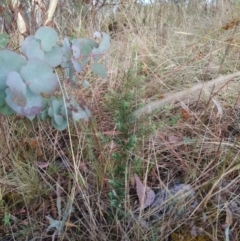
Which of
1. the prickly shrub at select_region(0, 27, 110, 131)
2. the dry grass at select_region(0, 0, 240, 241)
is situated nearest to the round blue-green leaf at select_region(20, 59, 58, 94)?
the prickly shrub at select_region(0, 27, 110, 131)

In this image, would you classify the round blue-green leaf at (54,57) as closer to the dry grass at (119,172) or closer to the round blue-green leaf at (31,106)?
the round blue-green leaf at (31,106)

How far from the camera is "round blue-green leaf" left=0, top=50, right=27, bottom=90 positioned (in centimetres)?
73

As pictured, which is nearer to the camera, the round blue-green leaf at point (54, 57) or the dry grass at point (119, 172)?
the round blue-green leaf at point (54, 57)

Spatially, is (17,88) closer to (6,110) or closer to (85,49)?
(6,110)

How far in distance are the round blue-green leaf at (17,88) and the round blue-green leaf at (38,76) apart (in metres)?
0.02

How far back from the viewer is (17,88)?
2.33ft

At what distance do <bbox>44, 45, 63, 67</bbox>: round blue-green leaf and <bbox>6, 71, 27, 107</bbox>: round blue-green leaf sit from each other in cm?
12

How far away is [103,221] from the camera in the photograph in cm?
108

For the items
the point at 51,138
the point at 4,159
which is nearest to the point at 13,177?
the point at 4,159

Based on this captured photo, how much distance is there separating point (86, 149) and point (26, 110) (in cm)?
51

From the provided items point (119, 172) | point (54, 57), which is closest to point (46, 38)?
point (54, 57)

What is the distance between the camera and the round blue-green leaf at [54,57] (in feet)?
2.71

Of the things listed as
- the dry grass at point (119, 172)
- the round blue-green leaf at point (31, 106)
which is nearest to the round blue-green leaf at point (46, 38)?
the round blue-green leaf at point (31, 106)

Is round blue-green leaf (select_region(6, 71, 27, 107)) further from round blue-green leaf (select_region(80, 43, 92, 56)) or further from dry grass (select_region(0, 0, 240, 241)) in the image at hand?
dry grass (select_region(0, 0, 240, 241))
